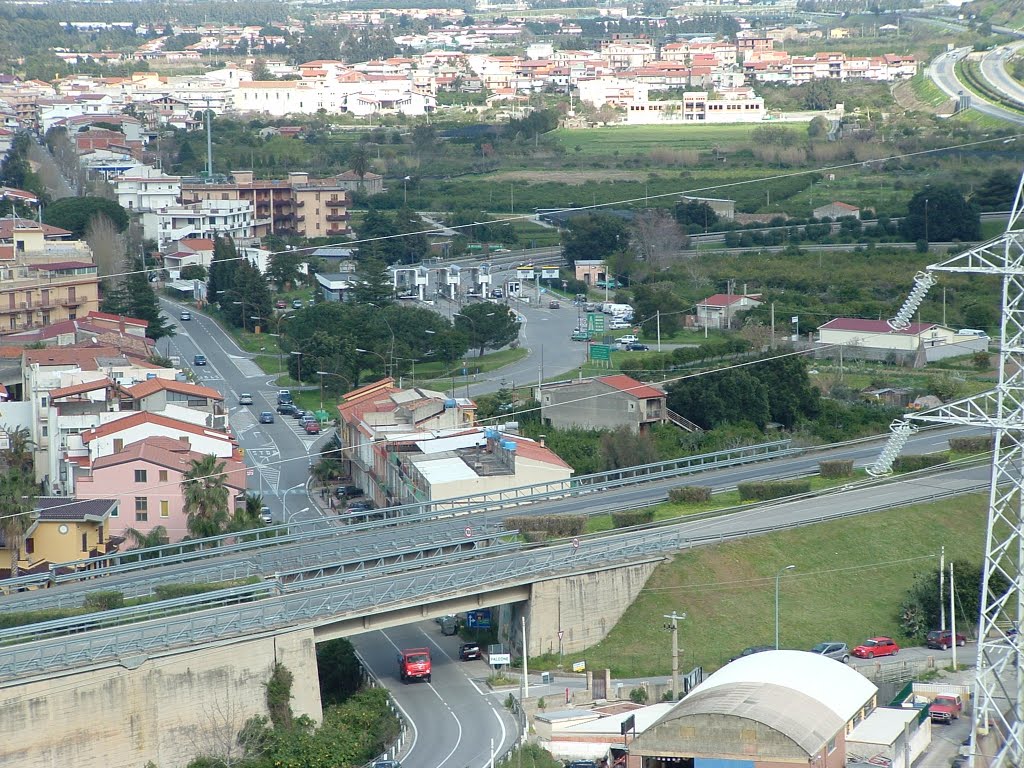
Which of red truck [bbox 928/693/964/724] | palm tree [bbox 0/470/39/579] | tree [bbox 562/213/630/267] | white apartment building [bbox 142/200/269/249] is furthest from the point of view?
white apartment building [bbox 142/200/269/249]

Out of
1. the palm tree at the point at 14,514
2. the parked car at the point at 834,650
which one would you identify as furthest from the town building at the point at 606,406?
the palm tree at the point at 14,514

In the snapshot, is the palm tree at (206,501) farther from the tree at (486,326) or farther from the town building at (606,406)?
the tree at (486,326)

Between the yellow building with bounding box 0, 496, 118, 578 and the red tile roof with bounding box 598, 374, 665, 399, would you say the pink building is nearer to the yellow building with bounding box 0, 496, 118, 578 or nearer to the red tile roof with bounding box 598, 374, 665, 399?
the yellow building with bounding box 0, 496, 118, 578

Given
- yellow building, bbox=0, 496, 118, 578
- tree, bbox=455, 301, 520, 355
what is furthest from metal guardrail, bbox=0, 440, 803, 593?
tree, bbox=455, 301, 520, 355

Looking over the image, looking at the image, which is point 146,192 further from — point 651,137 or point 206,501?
point 206,501

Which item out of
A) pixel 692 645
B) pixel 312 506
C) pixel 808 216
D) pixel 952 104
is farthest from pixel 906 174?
pixel 692 645

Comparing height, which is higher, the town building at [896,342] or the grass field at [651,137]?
the town building at [896,342]

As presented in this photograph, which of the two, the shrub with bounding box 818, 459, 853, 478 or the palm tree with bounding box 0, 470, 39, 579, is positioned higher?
the palm tree with bounding box 0, 470, 39, 579

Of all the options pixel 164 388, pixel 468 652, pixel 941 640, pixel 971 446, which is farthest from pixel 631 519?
pixel 164 388
